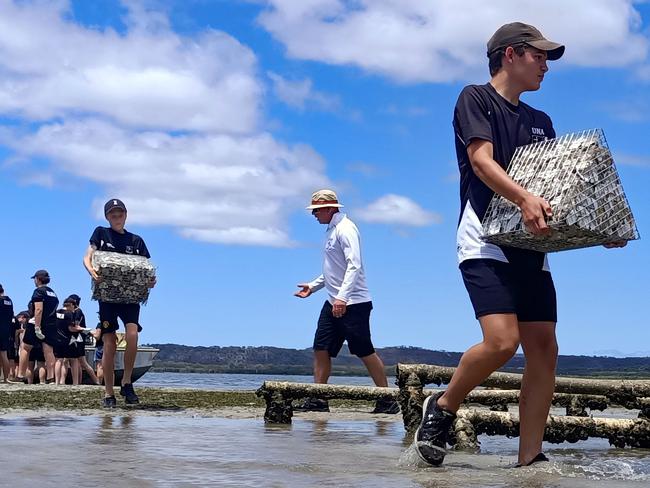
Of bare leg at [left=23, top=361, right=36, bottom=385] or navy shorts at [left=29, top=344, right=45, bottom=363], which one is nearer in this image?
navy shorts at [left=29, top=344, right=45, bottom=363]

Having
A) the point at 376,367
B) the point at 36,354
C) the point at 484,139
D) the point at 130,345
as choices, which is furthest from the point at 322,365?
the point at 36,354

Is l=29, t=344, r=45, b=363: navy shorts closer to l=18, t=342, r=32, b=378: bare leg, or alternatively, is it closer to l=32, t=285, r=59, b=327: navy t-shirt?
l=18, t=342, r=32, b=378: bare leg

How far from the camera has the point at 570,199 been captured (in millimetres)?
4250

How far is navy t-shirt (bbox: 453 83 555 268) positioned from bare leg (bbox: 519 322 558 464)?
1.09ft

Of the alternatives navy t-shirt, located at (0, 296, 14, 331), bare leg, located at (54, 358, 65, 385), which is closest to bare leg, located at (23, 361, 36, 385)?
navy t-shirt, located at (0, 296, 14, 331)

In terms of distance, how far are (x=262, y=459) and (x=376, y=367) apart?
418 cm

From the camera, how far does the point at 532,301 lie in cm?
464

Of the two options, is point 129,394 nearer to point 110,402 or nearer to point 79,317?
point 110,402

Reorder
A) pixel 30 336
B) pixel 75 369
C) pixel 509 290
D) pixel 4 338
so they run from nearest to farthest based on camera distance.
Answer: pixel 509 290 → pixel 75 369 → pixel 4 338 → pixel 30 336


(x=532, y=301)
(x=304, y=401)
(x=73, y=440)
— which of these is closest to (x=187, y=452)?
(x=73, y=440)

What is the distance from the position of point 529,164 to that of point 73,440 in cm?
315

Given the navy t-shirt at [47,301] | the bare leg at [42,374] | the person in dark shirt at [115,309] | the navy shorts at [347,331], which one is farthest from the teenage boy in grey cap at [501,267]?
the bare leg at [42,374]

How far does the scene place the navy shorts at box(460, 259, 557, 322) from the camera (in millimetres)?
4535

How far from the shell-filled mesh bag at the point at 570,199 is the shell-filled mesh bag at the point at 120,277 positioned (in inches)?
209
